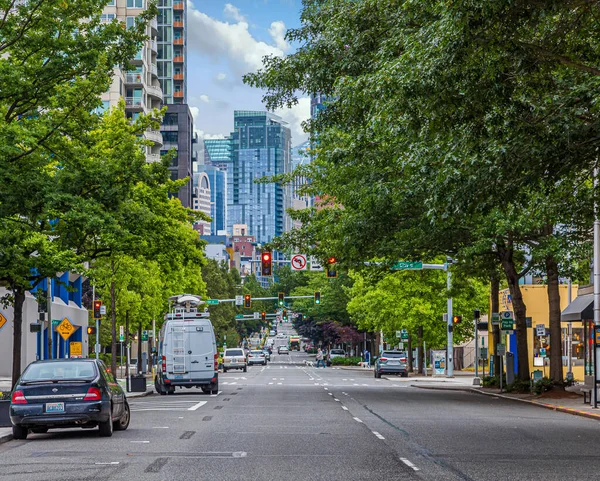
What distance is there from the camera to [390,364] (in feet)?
219

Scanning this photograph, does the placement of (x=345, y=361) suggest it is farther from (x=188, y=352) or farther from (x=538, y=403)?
(x=538, y=403)

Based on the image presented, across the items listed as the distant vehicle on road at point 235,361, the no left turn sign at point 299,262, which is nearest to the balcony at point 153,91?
the distant vehicle on road at point 235,361

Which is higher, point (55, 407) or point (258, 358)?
point (55, 407)

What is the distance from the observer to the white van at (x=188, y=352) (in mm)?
38250

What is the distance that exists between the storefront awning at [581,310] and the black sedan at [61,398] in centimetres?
2389

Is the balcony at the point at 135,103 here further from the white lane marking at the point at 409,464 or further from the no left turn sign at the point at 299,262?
the white lane marking at the point at 409,464

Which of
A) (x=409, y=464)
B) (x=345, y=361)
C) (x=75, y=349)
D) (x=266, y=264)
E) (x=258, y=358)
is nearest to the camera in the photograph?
(x=409, y=464)

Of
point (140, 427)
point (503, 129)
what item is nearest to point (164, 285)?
point (140, 427)

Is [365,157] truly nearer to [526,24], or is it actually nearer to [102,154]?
[102,154]

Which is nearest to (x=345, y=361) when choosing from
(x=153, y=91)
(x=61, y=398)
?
(x=153, y=91)

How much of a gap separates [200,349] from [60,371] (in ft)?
63.8

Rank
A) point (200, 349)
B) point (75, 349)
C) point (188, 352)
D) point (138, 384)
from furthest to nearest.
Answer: point (138, 384) → point (200, 349) → point (188, 352) → point (75, 349)

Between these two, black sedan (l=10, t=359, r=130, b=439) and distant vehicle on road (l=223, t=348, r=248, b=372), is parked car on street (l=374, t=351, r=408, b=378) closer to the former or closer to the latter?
distant vehicle on road (l=223, t=348, r=248, b=372)

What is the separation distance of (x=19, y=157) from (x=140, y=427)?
8.62m
